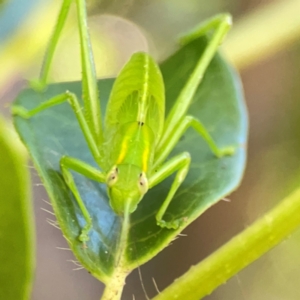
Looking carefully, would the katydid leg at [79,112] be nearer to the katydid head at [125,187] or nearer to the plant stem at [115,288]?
the katydid head at [125,187]

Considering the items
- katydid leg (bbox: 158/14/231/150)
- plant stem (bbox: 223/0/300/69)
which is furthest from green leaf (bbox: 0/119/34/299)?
plant stem (bbox: 223/0/300/69)

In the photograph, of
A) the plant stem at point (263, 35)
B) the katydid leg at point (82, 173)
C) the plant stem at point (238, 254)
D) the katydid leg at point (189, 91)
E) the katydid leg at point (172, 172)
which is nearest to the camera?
the plant stem at point (238, 254)

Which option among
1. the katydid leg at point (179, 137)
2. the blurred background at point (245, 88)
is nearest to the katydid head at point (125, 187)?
the katydid leg at point (179, 137)

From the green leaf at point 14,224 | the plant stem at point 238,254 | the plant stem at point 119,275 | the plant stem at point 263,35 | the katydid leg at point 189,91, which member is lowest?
the plant stem at point 238,254

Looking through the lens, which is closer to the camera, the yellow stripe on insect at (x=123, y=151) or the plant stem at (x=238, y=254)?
the plant stem at (x=238, y=254)

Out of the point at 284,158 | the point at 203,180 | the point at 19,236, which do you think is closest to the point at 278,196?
the point at 284,158

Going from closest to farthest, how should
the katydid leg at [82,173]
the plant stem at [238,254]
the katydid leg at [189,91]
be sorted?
the plant stem at [238,254] → the katydid leg at [82,173] → the katydid leg at [189,91]
